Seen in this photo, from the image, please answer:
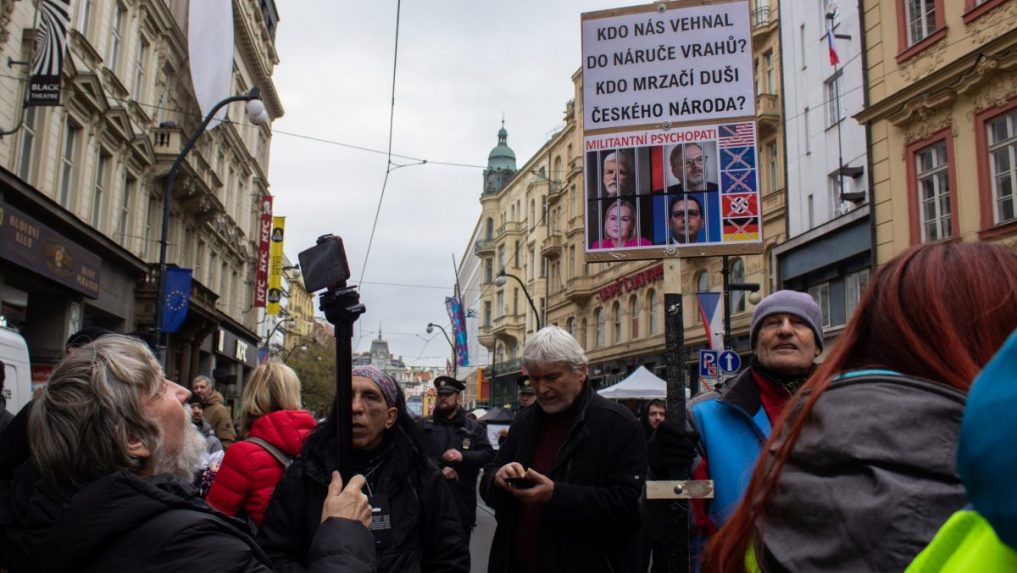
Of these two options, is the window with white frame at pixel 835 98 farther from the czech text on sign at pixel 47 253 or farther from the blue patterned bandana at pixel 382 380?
the blue patterned bandana at pixel 382 380

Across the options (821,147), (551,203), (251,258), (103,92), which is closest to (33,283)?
(103,92)

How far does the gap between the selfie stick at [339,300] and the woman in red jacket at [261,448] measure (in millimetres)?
1526

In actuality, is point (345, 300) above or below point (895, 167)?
below

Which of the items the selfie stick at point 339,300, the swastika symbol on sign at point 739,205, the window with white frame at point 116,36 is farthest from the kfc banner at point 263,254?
the selfie stick at point 339,300

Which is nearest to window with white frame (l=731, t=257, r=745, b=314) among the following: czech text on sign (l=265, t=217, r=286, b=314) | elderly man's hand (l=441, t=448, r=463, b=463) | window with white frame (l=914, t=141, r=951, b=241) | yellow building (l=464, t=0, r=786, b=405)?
yellow building (l=464, t=0, r=786, b=405)

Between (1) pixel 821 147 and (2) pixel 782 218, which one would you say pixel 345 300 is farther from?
(2) pixel 782 218

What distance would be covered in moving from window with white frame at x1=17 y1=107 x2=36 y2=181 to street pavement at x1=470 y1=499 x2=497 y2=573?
10.3 meters

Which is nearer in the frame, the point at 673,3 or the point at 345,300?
the point at 345,300

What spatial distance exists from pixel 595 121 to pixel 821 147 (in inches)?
699

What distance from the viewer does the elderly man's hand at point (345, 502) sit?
2.26 metres

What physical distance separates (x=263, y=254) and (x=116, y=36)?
18.8 meters

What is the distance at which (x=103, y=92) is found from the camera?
1817 centimetres

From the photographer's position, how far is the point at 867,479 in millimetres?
1327

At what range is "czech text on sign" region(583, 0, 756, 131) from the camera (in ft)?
18.0
